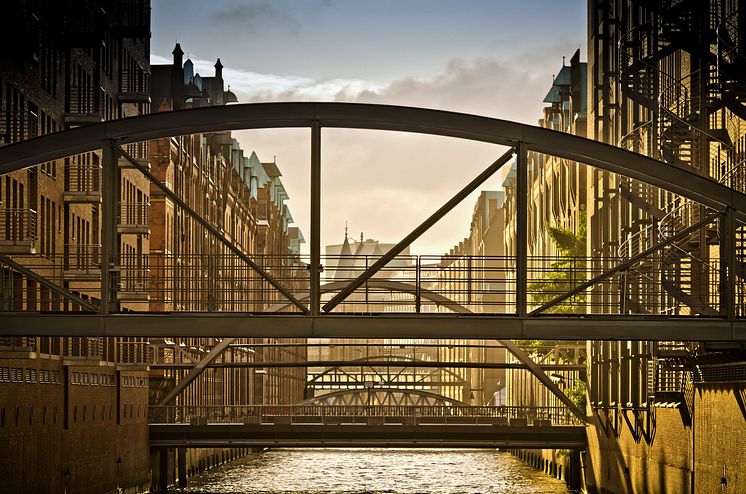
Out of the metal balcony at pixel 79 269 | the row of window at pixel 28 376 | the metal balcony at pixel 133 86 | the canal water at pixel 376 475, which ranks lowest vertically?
the canal water at pixel 376 475

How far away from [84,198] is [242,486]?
17.9 m

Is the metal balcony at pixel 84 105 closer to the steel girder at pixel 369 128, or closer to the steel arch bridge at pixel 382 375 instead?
the steel arch bridge at pixel 382 375

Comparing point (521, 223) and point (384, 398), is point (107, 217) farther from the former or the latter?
point (384, 398)

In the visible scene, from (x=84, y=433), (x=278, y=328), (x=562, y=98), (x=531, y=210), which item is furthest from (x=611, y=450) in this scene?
(x=531, y=210)

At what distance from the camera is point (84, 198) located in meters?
42.1

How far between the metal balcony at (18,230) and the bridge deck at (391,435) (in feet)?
41.4

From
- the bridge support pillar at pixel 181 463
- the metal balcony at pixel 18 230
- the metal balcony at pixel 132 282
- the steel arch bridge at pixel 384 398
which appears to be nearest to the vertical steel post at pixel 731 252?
the metal balcony at pixel 18 230

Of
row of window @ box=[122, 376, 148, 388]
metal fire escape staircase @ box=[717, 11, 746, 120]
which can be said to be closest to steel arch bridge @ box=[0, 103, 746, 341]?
metal fire escape staircase @ box=[717, 11, 746, 120]

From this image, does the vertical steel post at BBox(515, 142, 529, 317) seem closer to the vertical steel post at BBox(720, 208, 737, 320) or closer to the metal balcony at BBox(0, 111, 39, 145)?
the vertical steel post at BBox(720, 208, 737, 320)

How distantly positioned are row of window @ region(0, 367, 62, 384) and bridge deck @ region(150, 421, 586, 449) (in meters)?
9.68

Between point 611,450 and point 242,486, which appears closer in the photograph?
point 611,450

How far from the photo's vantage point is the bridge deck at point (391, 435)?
47.8m

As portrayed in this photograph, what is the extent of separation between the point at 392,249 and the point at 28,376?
16258 millimetres

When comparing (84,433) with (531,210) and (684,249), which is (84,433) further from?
(531,210)
